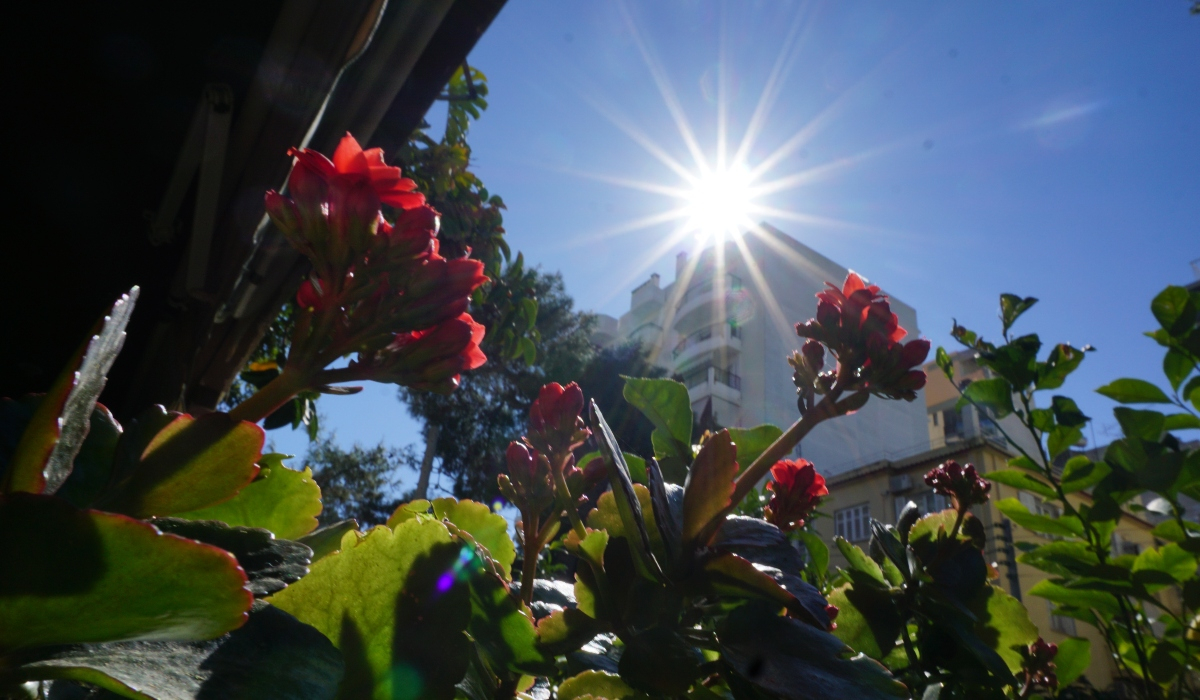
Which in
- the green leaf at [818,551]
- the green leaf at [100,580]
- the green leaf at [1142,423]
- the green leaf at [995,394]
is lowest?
the green leaf at [100,580]

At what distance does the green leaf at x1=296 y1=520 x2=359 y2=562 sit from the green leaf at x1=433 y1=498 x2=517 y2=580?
85 mm

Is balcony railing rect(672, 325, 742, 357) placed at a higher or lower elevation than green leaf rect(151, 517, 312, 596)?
higher

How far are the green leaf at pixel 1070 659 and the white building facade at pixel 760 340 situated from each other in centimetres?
1979

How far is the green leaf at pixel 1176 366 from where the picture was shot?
1.23 m

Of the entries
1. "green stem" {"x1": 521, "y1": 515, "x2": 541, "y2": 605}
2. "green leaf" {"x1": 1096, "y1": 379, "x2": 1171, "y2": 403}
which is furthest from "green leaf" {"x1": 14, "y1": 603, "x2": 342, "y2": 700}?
"green leaf" {"x1": 1096, "y1": 379, "x2": 1171, "y2": 403}

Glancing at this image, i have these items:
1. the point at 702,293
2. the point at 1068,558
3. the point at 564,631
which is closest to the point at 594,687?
the point at 564,631

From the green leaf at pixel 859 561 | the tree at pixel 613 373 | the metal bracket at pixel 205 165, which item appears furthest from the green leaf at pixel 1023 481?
the tree at pixel 613 373

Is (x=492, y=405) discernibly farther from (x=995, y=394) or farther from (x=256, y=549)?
(x=256, y=549)

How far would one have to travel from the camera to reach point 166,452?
351 mm

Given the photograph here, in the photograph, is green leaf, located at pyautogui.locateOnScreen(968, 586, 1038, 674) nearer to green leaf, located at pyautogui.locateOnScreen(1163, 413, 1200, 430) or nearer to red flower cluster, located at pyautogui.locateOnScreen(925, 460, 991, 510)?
red flower cluster, located at pyautogui.locateOnScreen(925, 460, 991, 510)

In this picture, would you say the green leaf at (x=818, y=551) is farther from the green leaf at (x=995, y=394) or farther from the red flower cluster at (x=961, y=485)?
the green leaf at (x=995, y=394)

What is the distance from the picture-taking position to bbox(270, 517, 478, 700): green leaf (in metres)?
0.32

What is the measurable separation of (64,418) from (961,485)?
89cm

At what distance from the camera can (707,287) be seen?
2644 cm
